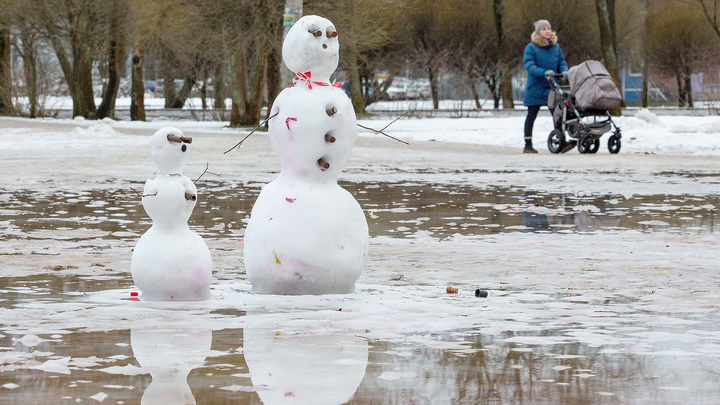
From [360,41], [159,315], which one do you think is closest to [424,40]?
[360,41]

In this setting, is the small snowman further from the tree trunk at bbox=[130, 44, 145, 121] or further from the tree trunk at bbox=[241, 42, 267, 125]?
the tree trunk at bbox=[130, 44, 145, 121]

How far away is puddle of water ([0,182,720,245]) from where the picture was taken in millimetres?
9414

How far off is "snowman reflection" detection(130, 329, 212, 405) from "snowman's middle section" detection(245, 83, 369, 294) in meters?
1.06

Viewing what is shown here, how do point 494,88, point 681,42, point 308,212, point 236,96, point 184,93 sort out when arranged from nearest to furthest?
point 308,212
point 236,96
point 494,88
point 681,42
point 184,93

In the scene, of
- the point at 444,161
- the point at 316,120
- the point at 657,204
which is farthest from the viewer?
the point at 444,161

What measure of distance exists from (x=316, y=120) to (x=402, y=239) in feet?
9.24


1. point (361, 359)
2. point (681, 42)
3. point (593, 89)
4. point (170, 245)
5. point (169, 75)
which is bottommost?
point (361, 359)

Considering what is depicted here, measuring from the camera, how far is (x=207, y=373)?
432 cm

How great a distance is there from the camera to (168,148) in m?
6.07

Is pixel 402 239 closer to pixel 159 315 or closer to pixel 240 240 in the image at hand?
pixel 240 240

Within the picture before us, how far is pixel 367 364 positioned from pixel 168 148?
2.03 m

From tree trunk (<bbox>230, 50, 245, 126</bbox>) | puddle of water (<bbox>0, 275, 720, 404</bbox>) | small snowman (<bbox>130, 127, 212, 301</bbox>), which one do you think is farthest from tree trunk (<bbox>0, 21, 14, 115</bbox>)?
puddle of water (<bbox>0, 275, 720, 404</bbox>)

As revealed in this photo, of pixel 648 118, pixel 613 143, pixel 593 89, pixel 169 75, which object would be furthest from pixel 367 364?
pixel 169 75

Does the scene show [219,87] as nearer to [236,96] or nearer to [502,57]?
[502,57]
